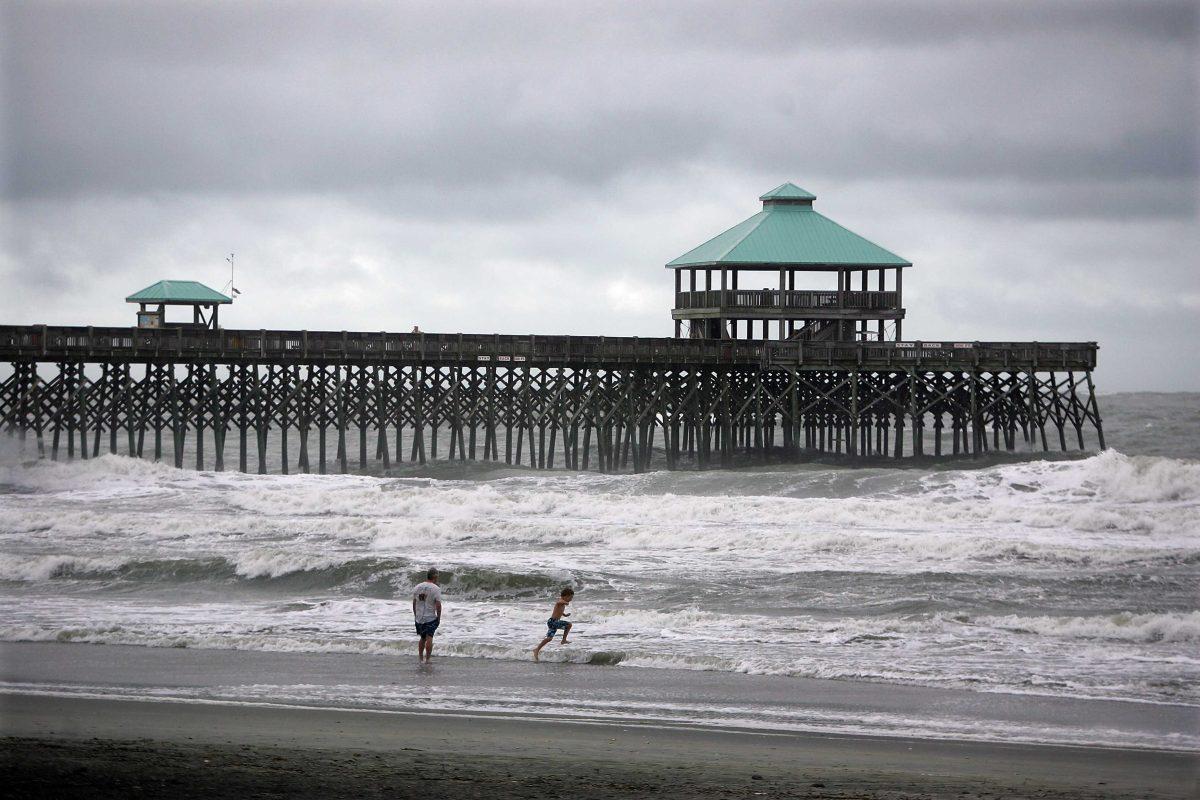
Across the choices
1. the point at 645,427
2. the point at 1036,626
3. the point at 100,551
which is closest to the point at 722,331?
the point at 645,427

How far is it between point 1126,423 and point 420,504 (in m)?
52.1

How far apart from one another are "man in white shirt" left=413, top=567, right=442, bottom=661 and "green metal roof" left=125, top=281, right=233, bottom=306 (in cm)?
3039

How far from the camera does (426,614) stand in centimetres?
1802

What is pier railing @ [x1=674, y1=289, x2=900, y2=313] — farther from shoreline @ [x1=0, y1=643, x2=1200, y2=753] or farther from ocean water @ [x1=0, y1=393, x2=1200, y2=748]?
shoreline @ [x1=0, y1=643, x2=1200, y2=753]

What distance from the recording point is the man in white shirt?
1794 cm

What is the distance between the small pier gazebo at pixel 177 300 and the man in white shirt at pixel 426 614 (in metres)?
29.2

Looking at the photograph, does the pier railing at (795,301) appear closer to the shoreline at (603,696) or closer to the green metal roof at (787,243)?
the green metal roof at (787,243)

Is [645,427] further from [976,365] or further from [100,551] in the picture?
[100,551]

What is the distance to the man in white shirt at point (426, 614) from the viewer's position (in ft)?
58.9

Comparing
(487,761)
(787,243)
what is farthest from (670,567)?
(787,243)

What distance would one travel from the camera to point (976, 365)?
4525 cm

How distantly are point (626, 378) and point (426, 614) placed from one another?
2922 cm

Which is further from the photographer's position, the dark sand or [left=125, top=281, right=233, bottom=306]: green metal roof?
[left=125, top=281, right=233, bottom=306]: green metal roof

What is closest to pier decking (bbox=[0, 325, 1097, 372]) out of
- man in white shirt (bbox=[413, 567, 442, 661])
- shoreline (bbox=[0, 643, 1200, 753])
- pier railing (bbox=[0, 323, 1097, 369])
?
pier railing (bbox=[0, 323, 1097, 369])
